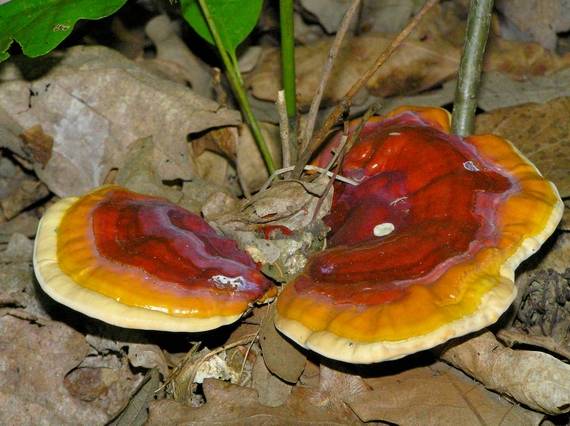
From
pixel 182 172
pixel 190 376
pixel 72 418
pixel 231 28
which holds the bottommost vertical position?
pixel 72 418

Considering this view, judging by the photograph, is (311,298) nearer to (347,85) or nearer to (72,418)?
(72,418)

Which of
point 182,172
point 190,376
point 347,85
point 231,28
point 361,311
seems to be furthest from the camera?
point 347,85

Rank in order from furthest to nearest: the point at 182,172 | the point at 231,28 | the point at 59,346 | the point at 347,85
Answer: the point at 347,85 → the point at 182,172 → the point at 231,28 → the point at 59,346

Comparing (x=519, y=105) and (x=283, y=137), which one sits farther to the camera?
(x=519, y=105)

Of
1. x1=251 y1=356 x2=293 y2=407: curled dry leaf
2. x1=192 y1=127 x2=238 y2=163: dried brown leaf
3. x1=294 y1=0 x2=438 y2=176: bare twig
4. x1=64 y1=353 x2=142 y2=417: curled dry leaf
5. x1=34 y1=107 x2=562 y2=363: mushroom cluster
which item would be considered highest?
x1=294 y1=0 x2=438 y2=176: bare twig

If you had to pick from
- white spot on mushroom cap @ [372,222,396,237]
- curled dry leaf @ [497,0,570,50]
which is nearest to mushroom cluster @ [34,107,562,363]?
white spot on mushroom cap @ [372,222,396,237]

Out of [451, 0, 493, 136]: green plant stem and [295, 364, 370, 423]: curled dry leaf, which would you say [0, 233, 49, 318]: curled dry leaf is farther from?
[451, 0, 493, 136]: green plant stem

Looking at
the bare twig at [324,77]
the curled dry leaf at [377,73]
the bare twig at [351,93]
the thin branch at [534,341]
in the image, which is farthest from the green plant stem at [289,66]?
the thin branch at [534,341]

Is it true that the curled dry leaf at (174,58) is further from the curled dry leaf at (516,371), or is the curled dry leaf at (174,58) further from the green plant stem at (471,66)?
the curled dry leaf at (516,371)

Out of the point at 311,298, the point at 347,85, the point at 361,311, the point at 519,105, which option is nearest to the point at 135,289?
the point at 311,298
